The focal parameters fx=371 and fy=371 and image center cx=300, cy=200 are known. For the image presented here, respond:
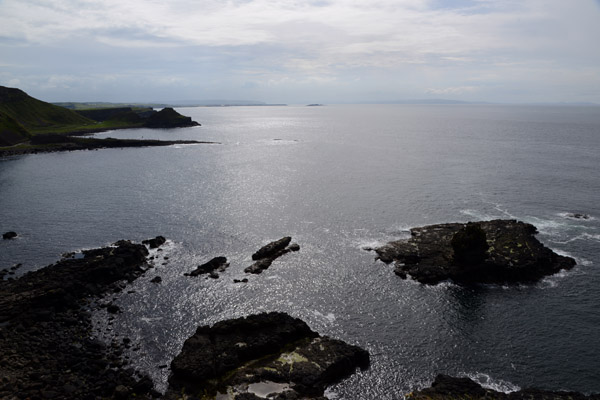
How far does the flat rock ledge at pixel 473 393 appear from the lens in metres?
36.3

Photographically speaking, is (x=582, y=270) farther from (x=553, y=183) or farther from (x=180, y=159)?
(x=180, y=159)

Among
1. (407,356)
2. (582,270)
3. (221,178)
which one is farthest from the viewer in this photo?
(221,178)

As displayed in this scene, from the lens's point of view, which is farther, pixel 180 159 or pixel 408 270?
pixel 180 159

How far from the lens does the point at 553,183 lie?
115 m

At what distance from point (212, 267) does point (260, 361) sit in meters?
25.5

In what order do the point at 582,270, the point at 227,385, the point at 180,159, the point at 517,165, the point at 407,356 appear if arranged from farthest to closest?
1. the point at 180,159
2. the point at 517,165
3. the point at 582,270
4. the point at 407,356
5. the point at 227,385

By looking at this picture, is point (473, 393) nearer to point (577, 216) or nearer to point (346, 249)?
point (346, 249)

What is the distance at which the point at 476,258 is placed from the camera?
62.5 meters

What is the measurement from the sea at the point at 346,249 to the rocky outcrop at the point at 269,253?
1.72m

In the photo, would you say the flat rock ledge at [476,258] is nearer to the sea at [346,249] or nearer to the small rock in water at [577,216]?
the sea at [346,249]

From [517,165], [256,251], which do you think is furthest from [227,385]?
[517,165]

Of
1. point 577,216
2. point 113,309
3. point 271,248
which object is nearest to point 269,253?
point 271,248

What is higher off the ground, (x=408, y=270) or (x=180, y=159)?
(x=180, y=159)

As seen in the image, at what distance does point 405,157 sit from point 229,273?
415 feet
